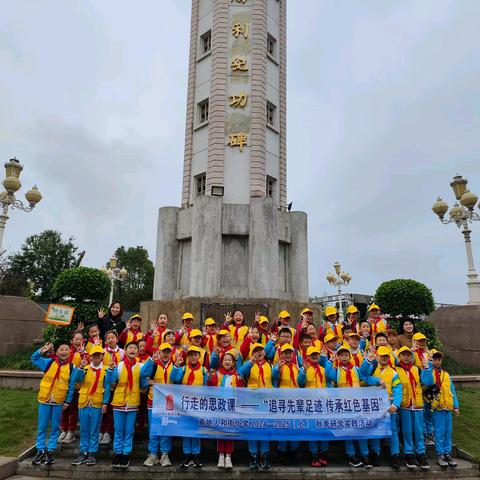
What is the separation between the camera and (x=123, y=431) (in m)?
6.75

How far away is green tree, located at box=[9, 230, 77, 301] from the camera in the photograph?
182 feet

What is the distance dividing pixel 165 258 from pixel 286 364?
31.1ft

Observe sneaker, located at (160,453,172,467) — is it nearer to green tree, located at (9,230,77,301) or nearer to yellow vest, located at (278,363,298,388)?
yellow vest, located at (278,363,298,388)

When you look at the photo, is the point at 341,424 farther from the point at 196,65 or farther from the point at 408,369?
the point at 196,65

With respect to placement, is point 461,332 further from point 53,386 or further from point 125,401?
point 53,386

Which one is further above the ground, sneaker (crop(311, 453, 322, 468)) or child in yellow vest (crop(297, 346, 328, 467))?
child in yellow vest (crop(297, 346, 328, 467))

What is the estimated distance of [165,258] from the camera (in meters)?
15.9

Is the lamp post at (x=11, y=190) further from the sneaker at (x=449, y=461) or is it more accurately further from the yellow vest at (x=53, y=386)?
the sneaker at (x=449, y=461)

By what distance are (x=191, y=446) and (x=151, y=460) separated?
0.68 metres

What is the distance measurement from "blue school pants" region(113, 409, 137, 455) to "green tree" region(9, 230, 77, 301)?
52613 mm

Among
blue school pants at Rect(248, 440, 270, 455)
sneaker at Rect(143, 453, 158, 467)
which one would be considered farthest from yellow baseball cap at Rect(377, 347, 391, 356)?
sneaker at Rect(143, 453, 158, 467)

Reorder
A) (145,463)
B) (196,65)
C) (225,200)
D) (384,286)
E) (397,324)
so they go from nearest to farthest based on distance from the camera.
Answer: (145,463), (397,324), (384,286), (225,200), (196,65)

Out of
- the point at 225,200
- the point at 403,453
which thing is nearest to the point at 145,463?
the point at 403,453

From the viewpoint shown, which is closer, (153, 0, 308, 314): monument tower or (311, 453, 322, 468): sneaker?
(311, 453, 322, 468): sneaker
